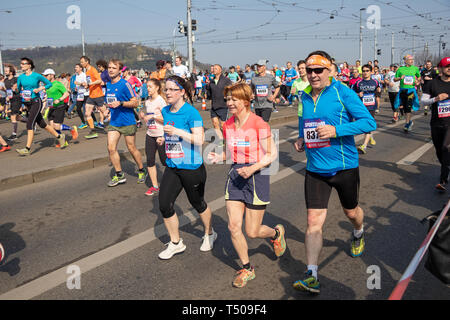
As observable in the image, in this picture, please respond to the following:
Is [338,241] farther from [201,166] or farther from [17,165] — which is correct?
[17,165]

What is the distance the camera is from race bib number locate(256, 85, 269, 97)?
905 cm

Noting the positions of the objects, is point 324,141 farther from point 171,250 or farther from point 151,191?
point 151,191

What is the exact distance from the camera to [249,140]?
11.2 ft

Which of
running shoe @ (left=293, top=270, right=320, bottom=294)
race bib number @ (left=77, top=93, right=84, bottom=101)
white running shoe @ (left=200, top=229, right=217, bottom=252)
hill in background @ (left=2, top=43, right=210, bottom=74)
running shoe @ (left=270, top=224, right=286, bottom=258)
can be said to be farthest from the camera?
hill in background @ (left=2, top=43, right=210, bottom=74)

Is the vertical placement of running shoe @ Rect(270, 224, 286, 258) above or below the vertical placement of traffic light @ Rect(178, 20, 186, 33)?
below

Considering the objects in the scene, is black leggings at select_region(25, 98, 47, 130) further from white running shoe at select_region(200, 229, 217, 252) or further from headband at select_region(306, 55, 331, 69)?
headband at select_region(306, 55, 331, 69)

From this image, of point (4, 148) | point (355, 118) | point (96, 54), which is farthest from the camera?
point (96, 54)

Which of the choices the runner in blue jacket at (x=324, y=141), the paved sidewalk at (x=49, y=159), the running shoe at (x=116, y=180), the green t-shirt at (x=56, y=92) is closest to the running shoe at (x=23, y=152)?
the paved sidewalk at (x=49, y=159)

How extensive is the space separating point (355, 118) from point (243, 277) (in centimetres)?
163

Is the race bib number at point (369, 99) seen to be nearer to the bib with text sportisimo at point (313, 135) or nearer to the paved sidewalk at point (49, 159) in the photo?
the paved sidewalk at point (49, 159)

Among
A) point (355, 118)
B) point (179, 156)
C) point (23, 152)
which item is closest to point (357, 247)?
point (355, 118)

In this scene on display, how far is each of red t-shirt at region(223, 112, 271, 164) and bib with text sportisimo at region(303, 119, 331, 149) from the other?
1.07 feet

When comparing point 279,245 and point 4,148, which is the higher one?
point 4,148

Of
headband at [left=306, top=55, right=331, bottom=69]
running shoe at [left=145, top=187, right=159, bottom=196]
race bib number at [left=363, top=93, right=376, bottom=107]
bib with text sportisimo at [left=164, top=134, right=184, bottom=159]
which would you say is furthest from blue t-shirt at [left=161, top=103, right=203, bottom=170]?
race bib number at [left=363, top=93, right=376, bottom=107]
